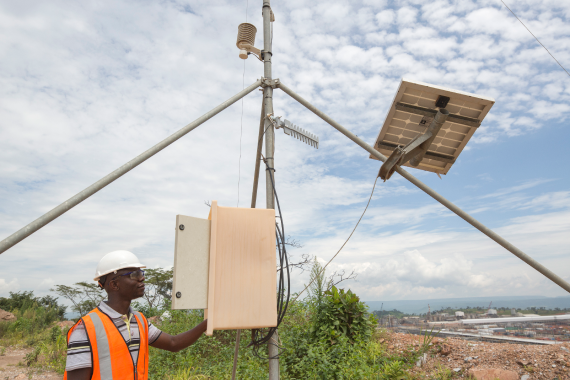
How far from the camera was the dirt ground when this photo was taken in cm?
500

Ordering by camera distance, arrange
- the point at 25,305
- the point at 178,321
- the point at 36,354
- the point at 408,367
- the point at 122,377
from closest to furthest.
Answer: the point at 122,377 < the point at 408,367 < the point at 36,354 < the point at 178,321 < the point at 25,305

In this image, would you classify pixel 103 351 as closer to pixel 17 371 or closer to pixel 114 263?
pixel 114 263

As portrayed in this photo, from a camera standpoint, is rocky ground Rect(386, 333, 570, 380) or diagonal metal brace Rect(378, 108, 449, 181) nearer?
rocky ground Rect(386, 333, 570, 380)

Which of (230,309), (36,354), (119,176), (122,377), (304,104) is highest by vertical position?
(304,104)

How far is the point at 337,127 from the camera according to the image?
4125mm

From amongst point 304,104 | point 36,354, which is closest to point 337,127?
point 304,104

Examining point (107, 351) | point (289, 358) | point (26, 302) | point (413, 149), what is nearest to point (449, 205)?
point (413, 149)

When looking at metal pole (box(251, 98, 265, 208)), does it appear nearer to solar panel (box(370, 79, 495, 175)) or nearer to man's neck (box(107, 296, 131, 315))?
solar panel (box(370, 79, 495, 175))

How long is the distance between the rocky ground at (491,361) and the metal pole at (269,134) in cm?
150

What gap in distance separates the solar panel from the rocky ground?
90.0 inches

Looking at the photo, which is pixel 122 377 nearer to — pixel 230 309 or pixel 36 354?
pixel 230 309

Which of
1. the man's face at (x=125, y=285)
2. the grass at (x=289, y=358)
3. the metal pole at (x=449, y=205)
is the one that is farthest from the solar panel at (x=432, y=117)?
the man's face at (x=125, y=285)

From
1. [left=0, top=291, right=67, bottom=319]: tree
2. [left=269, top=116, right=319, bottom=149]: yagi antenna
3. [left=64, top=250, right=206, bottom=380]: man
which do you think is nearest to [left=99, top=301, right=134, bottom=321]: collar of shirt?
[left=64, top=250, right=206, bottom=380]: man

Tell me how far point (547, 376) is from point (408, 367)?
4.28 ft
